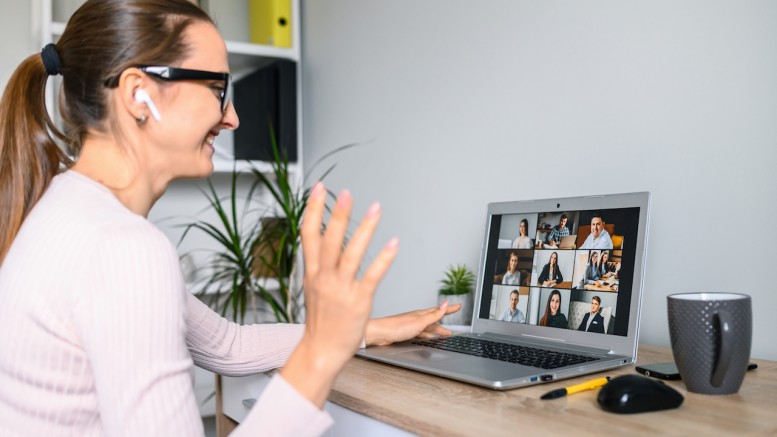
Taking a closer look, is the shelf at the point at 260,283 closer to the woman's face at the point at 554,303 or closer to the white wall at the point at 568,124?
the white wall at the point at 568,124

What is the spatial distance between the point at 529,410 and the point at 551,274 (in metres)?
0.51

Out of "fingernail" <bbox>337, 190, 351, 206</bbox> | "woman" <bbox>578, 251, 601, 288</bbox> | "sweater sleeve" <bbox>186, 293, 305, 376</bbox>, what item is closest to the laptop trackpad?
"sweater sleeve" <bbox>186, 293, 305, 376</bbox>

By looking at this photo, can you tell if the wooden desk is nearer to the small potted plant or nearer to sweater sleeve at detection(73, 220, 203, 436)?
sweater sleeve at detection(73, 220, 203, 436)

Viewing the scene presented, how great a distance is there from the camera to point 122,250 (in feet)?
2.44

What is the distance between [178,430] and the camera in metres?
0.71

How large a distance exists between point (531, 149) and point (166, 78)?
0.93 metres

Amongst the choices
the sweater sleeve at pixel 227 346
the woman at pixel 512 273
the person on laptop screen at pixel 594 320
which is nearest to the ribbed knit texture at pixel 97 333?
the sweater sleeve at pixel 227 346

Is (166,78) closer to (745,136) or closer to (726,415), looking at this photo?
(726,415)

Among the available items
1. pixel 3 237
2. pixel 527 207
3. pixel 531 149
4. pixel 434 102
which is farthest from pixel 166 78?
pixel 434 102

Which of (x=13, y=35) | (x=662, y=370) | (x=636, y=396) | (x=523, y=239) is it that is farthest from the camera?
(x=13, y=35)

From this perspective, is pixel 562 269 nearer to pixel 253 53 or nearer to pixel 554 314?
pixel 554 314

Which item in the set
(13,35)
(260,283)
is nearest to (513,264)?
(260,283)

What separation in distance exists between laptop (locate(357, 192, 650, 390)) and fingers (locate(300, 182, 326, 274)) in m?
0.38

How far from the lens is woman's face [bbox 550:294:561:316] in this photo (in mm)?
1319
